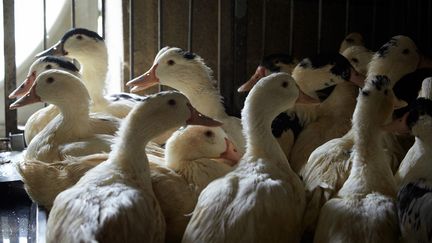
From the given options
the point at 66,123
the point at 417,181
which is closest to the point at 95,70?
the point at 66,123

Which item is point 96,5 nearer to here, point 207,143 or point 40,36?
point 40,36

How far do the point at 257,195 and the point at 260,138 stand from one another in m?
0.39

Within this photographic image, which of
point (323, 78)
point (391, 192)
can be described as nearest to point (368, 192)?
point (391, 192)

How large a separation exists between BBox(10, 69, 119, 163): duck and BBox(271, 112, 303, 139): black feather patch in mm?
956

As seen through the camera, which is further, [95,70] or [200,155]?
[95,70]

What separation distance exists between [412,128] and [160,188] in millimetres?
1161

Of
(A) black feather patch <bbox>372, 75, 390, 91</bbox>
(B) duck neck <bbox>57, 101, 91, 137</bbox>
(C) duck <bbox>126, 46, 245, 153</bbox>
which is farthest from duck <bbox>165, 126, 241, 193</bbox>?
(A) black feather patch <bbox>372, 75, 390, 91</bbox>

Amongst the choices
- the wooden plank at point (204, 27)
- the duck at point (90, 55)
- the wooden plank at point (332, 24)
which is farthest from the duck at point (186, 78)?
the wooden plank at point (332, 24)

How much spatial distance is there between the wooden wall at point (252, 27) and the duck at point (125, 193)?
1431 mm

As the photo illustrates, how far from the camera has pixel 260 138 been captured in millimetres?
2873

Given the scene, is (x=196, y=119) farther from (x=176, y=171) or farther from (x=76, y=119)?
(x=76, y=119)

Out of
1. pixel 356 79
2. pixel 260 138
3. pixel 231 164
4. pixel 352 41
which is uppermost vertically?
pixel 352 41

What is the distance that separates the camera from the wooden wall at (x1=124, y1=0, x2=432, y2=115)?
4.43 metres

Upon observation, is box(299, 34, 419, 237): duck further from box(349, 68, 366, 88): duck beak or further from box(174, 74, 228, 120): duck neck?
box(174, 74, 228, 120): duck neck
